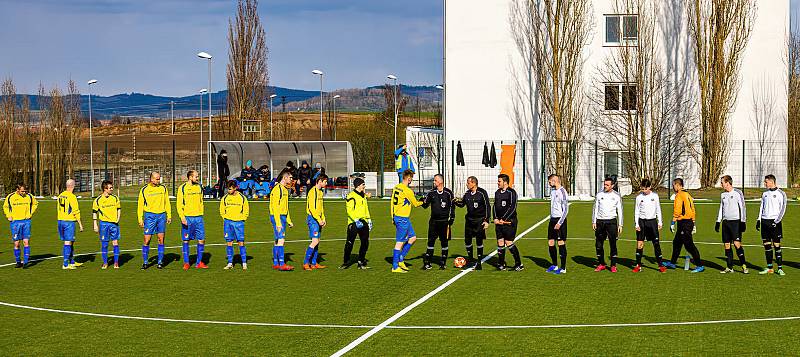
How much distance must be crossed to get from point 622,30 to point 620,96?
3.14 m

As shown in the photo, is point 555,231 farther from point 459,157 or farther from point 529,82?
point 529,82

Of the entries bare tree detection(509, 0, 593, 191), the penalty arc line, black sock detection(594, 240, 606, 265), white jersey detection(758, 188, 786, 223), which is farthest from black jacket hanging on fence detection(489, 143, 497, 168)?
white jersey detection(758, 188, 786, 223)

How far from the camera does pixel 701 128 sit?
4766cm

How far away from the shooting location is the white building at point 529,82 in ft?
157

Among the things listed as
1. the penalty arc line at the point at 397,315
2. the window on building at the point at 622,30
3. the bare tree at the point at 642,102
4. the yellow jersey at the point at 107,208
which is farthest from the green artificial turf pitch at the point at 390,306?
the window on building at the point at 622,30

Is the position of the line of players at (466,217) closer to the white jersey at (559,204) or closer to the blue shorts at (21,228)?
the white jersey at (559,204)

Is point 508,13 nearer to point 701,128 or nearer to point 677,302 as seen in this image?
point 701,128

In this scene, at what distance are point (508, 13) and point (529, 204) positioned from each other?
42.7 ft

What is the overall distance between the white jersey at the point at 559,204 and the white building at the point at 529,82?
25323 millimetres

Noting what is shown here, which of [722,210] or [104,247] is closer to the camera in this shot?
[722,210]

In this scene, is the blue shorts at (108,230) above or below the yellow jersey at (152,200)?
below

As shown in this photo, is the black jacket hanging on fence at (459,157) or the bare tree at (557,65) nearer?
the bare tree at (557,65)

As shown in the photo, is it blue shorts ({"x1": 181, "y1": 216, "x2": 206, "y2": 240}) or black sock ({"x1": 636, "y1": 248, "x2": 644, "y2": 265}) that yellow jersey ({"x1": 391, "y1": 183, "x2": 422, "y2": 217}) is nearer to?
blue shorts ({"x1": 181, "y1": 216, "x2": 206, "y2": 240})

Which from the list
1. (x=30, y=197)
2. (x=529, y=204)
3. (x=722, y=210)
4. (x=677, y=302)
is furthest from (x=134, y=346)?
(x=529, y=204)
